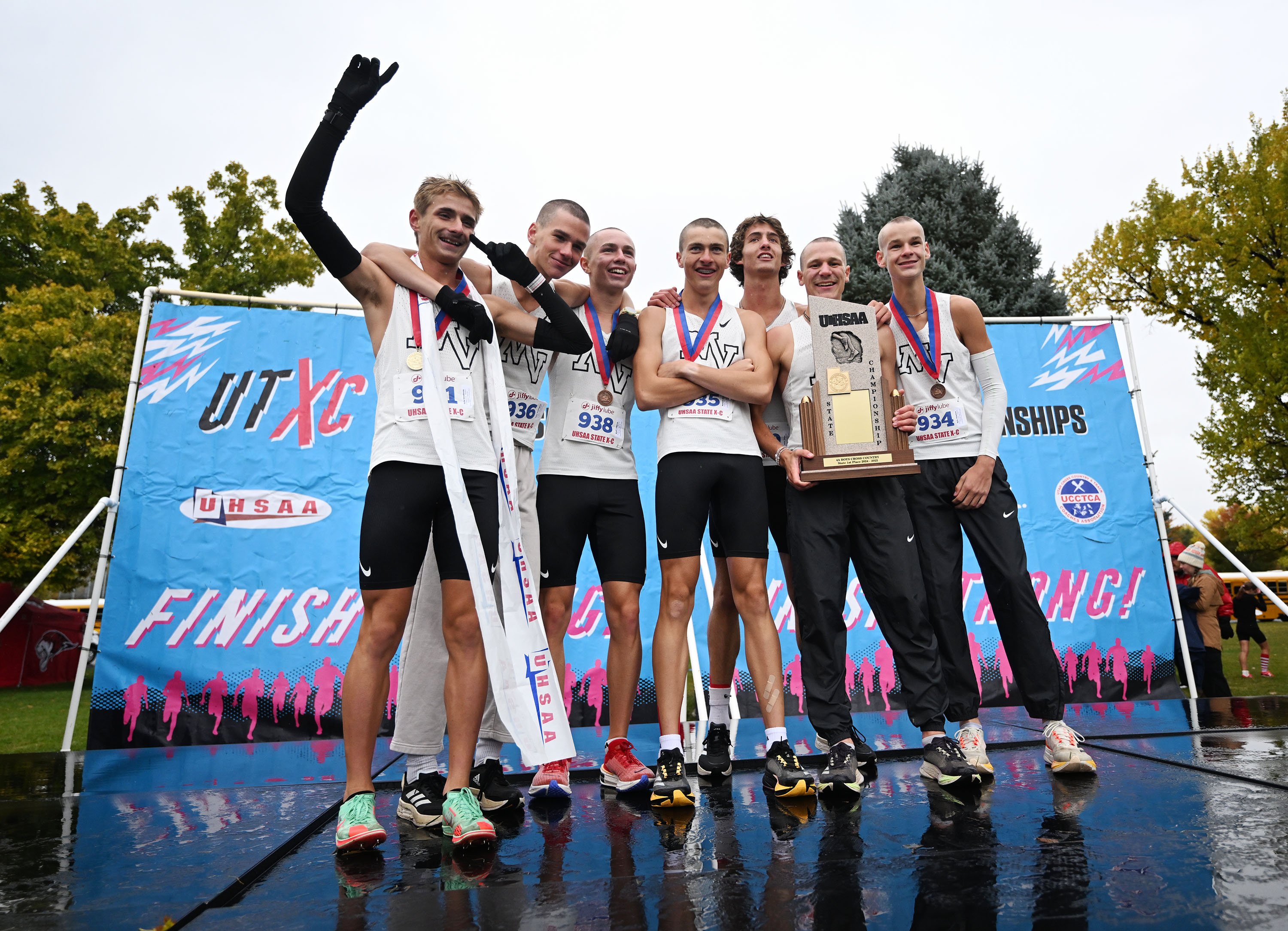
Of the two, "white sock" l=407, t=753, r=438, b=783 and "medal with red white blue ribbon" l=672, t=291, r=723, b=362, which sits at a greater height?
"medal with red white blue ribbon" l=672, t=291, r=723, b=362

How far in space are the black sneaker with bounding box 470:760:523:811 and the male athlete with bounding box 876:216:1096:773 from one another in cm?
154

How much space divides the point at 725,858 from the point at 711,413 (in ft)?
5.05

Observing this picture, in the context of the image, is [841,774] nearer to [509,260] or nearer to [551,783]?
[551,783]

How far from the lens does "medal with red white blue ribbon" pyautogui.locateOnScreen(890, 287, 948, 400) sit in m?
3.10

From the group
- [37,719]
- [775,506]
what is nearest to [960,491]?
[775,506]

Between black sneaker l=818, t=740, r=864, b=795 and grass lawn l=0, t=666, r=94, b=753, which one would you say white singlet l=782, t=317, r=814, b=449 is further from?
grass lawn l=0, t=666, r=94, b=753

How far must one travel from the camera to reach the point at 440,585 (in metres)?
2.62

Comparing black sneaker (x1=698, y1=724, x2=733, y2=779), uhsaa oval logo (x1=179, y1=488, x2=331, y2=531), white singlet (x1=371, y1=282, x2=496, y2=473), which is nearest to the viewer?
white singlet (x1=371, y1=282, x2=496, y2=473)

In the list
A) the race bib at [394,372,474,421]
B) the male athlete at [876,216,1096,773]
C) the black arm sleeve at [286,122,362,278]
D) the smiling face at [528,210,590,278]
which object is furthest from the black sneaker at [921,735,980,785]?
the black arm sleeve at [286,122,362,278]

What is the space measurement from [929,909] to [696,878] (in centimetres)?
48

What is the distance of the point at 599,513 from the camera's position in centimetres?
302

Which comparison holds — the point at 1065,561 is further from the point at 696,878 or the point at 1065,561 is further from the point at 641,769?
the point at 696,878

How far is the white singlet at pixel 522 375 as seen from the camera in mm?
3076

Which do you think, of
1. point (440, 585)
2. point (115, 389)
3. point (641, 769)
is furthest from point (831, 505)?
point (115, 389)
